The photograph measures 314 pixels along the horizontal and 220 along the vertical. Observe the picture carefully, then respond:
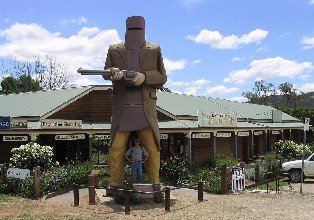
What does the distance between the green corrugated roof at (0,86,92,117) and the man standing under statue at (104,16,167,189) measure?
806 centimetres

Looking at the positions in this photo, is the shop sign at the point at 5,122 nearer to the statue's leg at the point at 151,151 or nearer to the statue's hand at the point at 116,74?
the statue's leg at the point at 151,151

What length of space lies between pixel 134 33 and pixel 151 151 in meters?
3.78

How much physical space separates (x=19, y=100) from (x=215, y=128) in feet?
37.2

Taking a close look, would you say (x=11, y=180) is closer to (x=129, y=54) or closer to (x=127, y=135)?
(x=127, y=135)

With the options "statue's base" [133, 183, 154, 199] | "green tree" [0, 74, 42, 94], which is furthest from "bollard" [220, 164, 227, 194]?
"green tree" [0, 74, 42, 94]

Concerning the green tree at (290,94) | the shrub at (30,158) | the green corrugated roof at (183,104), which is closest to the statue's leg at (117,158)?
the shrub at (30,158)

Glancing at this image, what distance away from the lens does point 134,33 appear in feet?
47.8

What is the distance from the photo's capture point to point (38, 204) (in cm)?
1425

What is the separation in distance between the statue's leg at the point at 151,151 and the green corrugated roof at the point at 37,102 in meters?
8.45

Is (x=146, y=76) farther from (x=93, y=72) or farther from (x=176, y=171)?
(x=176, y=171)

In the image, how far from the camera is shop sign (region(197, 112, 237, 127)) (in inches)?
907

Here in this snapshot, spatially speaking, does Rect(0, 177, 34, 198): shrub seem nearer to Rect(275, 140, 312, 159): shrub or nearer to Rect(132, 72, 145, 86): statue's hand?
Rect(132, 72, 145, 86): statue's hand

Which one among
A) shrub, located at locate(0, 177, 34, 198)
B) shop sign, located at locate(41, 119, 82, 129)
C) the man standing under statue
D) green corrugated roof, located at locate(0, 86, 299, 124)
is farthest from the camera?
green corrugated roof, located at locate(0, 86, 299, 124)

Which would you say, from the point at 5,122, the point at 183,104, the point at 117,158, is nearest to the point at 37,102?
the point at 5,122
